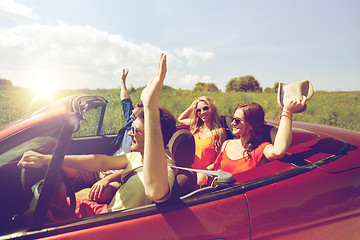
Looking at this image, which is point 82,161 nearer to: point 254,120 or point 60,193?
point 60,193

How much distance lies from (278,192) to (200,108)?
1744 mm

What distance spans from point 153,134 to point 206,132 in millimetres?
1852

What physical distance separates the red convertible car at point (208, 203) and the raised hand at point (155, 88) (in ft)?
1.61

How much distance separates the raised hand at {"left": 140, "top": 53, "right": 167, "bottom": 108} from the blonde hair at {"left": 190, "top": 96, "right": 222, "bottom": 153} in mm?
1689

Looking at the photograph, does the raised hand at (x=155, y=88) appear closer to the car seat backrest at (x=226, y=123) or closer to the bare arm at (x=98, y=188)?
the bare arm at (x=98, y=188)

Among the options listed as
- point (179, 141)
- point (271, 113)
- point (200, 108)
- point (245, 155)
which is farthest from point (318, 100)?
point (179, 141)

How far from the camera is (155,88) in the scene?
3.57 feet

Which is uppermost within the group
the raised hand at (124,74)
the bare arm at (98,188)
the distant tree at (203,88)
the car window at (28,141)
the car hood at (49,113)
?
the distant tree at (203,88)

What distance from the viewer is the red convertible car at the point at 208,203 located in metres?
1.14

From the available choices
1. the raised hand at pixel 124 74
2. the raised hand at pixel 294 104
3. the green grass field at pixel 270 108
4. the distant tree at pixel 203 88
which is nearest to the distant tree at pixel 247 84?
the distant tree at pixel 203 88

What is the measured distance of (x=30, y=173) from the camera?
5.19 ft

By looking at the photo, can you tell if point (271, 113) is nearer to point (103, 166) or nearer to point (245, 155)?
point (245, 155)

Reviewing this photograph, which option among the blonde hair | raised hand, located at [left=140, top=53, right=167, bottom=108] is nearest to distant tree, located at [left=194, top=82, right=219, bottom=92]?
the blonde hair

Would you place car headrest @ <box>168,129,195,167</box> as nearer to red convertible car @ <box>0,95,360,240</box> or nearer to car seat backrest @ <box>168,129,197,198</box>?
car seat backrest @ <box>168,129,197,198</box>
